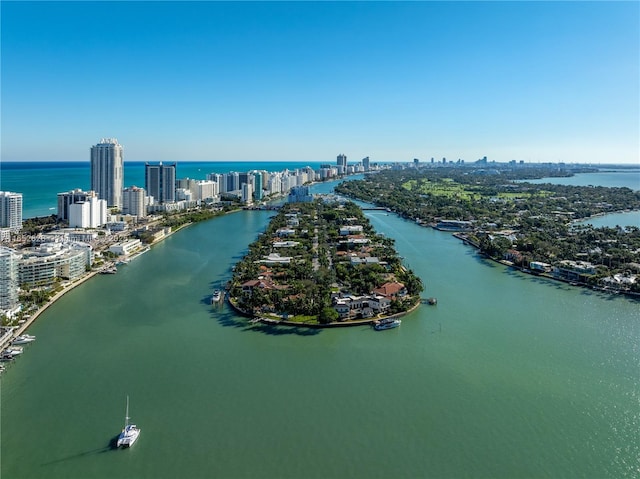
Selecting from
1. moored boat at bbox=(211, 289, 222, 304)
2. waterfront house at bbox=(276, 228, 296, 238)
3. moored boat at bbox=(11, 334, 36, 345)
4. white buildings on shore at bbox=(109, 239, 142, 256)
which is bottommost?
moored boat at bbox=(11, 334, 36, 345)

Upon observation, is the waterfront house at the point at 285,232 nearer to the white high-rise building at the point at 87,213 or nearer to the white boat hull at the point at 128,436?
the white high-rise building at the point at 87,213

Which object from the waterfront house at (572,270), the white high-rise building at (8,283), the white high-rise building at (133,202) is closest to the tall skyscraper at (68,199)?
the white high-rise building at (133,202)

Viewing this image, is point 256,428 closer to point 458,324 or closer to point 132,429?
point 132,429

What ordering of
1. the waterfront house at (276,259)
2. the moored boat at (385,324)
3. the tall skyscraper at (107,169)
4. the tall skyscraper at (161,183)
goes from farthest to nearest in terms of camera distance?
the tall skyscraper at (161,183), the tall skyscraper at (107,169), the waterfront house at (276,259), the moored boat at (385,324)

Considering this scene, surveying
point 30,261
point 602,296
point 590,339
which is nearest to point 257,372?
point 590,339

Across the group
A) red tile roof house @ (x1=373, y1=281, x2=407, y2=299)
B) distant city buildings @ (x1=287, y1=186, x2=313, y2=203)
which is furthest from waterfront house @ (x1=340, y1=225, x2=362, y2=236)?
distant city buildings @ (x1=287, y1=186, x2=313, y2=203)

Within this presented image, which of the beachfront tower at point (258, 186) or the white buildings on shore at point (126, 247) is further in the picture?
the beachfront tower at point (258, 186)

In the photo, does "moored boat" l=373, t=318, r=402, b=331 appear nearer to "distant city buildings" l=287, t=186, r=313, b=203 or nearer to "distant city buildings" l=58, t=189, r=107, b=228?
"distant city buildings" l=58, t=189, r=107, b=228
